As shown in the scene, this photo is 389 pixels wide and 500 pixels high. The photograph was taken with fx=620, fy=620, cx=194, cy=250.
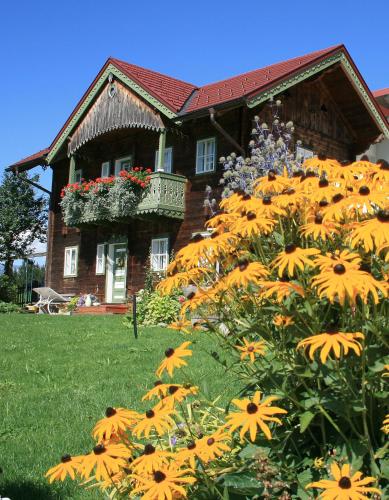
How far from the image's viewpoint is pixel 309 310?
2.44 metres

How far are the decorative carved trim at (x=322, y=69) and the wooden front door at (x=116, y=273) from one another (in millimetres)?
7839

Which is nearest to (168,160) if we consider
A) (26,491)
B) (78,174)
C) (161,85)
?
(161,85)

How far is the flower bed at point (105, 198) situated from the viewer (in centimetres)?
1900

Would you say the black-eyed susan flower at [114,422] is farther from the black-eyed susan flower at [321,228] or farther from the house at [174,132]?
the house at [174,132]

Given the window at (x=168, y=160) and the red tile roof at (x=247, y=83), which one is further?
the window at (x=168, y=160)

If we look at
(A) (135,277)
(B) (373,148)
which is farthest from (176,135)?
(B) (373,148)

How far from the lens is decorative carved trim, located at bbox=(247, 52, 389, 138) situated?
663 inches

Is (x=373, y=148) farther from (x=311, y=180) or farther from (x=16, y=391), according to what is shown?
(x=311, y=180)

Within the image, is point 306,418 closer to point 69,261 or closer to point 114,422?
point 114,422

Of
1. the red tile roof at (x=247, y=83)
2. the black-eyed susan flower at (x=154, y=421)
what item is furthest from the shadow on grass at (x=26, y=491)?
the red tile roof at (x=247, y=83)

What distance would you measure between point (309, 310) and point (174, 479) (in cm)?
82

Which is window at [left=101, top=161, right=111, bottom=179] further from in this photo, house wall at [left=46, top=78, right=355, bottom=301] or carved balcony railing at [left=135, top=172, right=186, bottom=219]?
carved balcony railing at [left=135, top=172, right=186, bottom=219]

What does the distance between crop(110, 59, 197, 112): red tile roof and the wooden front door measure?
5.42 meters

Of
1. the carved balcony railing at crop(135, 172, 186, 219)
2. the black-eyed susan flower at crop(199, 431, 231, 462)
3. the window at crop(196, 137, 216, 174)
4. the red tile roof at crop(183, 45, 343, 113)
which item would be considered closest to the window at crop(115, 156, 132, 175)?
the red tile roof at crop(183, 45, 343, 113)
